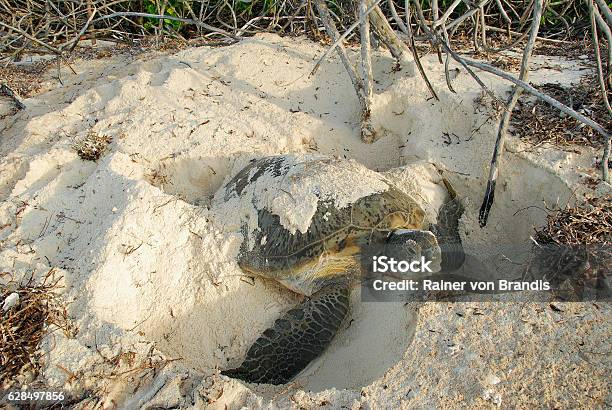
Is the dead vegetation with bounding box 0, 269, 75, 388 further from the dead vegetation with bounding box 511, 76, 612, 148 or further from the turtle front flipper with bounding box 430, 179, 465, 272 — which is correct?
the dead vegetation with bounding box 511, 76, 612, 148

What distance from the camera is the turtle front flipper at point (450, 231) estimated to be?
7.99 ft

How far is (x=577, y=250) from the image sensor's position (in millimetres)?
2111

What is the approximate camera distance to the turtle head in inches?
86.7

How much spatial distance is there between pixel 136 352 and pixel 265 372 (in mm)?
539

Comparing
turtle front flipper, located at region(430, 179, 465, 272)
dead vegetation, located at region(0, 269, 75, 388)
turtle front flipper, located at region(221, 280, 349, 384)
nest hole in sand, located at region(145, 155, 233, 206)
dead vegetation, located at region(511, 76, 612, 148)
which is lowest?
turtle front flipper, located at region(221, 280, 349, 384)

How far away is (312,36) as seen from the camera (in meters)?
3.86

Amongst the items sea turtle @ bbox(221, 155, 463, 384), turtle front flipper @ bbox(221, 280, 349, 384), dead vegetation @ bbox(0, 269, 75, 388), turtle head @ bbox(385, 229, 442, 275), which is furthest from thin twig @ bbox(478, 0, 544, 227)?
dead vegetation @ bbox(0, 269, 75, 388)

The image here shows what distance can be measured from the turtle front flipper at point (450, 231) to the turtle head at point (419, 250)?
21 centimetres

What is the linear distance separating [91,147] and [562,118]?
106 inches

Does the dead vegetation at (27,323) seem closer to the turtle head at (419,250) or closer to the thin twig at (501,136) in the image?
the turtle head at (419,250)

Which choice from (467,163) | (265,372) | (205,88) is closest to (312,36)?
(205,88)

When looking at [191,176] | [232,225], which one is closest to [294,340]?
[232,225]

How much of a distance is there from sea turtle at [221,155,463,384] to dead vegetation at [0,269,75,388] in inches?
32.5

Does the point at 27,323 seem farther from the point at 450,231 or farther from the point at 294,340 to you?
the point at 450,231
